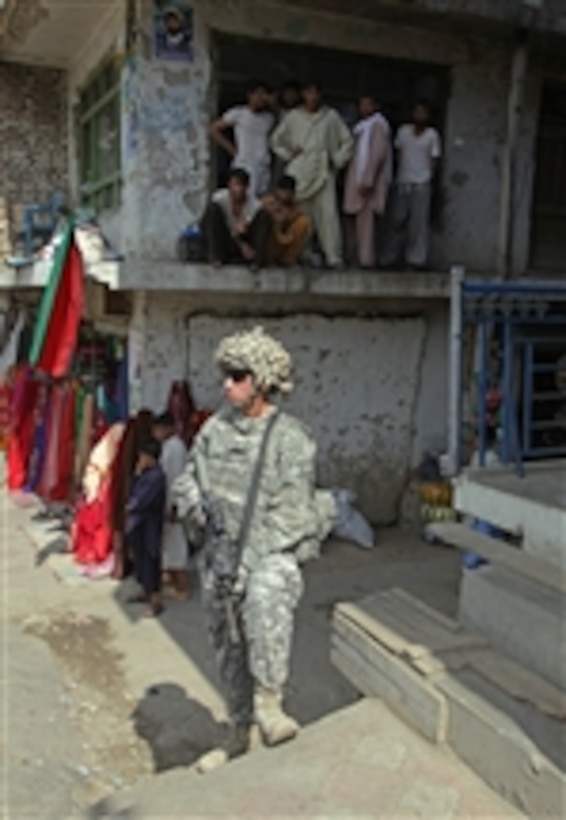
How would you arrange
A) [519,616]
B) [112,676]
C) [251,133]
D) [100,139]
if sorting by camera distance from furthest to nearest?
[100,139], [251,133], [112,676], [519,616]

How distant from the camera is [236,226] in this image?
697 cm

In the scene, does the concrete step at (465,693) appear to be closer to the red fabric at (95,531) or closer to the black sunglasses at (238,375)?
the black sunglasses at (238,375)

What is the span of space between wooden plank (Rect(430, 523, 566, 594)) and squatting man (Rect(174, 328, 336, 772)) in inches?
23.9

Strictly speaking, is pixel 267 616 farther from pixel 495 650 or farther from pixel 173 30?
pixel 173 30

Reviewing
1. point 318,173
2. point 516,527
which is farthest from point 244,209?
point 516,527

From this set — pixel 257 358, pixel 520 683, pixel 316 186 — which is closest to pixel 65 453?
pixel 316 186

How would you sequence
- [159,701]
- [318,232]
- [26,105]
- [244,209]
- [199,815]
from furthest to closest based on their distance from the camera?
[26,105] → [318,232] → [244,209] → [159,701] → [199,815]

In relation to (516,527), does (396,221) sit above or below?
above

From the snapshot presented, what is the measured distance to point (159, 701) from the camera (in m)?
4.99

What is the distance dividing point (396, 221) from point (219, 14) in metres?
2.42

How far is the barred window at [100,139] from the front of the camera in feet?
26.8

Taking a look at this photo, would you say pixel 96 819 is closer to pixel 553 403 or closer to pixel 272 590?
pixel 272 590

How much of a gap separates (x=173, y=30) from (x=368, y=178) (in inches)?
82.9

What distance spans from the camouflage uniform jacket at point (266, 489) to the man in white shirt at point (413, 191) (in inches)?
191
